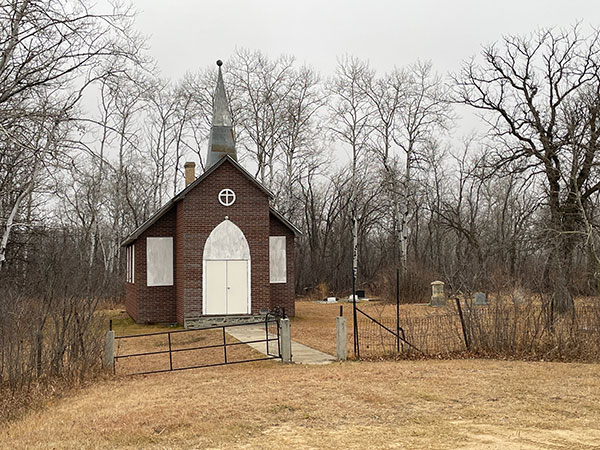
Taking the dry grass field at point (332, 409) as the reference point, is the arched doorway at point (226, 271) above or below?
A: above

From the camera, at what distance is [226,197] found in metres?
23.2

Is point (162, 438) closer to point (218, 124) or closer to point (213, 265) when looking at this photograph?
point (213, 265)

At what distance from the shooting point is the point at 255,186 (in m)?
23.5

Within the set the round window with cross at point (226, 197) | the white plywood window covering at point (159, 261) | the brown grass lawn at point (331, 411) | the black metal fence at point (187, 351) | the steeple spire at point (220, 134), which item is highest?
the steeple spire at point (220, 134)

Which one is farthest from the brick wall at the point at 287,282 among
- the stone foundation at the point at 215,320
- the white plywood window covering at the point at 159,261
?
the white plywood window covering at the point at 159,261

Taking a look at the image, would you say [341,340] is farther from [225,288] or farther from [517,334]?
[225,288]

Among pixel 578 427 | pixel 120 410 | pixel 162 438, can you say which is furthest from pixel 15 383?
pixel 578 427

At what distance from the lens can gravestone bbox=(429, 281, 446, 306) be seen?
100 ft

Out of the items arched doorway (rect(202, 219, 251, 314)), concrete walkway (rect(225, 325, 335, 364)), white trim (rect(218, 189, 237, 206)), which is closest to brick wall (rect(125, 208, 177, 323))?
arched doorway (rect(202, 219, 251, 314))

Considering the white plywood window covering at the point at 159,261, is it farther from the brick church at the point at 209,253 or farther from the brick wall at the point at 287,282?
the brick wall at the point at 287,282

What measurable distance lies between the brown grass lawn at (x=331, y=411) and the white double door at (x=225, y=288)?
369 inches

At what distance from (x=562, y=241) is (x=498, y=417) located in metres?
13.1

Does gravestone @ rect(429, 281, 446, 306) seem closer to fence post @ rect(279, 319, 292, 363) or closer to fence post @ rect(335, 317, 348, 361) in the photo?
fence post @ rect(335, 317, 348, 361)

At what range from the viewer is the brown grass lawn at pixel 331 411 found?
8242 mm
